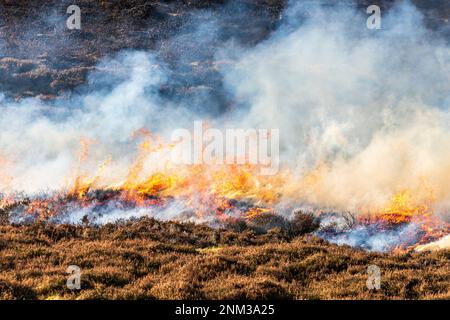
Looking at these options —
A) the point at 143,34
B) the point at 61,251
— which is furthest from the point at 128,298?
the point at 143,34

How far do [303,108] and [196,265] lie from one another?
A: 20409mm

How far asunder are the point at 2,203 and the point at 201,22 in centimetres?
3009

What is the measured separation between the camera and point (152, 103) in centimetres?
3553

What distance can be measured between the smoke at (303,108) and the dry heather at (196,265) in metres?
4.33

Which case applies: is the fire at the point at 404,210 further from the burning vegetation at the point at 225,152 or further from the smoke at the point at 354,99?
the smoke at the point at 354,99

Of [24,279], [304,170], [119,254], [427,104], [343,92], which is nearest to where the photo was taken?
[24,279]

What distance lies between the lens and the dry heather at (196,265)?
37.9 ft

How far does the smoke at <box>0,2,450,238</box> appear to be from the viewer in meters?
23.9

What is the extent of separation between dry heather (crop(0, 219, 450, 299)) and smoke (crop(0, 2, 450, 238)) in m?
4.33

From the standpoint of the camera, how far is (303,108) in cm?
3253

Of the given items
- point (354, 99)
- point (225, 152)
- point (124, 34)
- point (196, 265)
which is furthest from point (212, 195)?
point (124, 34)

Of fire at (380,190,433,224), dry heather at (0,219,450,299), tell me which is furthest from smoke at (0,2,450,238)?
dry heather at (0,219,450,299)

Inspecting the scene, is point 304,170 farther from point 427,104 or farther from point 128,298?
point 128,298

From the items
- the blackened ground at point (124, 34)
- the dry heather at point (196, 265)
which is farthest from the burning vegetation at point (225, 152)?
the blackened ground at point (124, 34)
